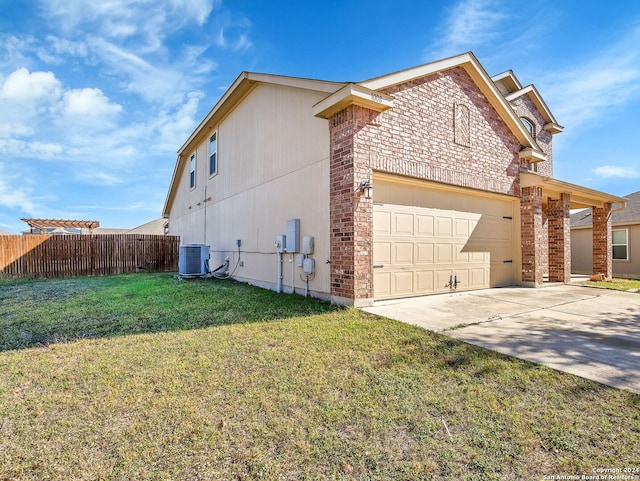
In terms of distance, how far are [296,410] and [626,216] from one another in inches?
714

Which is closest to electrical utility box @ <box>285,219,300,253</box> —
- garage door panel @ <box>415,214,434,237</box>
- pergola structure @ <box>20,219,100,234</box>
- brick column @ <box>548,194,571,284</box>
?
garage door panel @ <box>415,214,434,237</box>

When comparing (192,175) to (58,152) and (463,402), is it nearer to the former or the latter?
(58,152)

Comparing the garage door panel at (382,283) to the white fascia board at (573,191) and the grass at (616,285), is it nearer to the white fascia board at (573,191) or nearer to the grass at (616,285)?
the white fascia board at (573,191)

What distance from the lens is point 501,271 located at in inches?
336

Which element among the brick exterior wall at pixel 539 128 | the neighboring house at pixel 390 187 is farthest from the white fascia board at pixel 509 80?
the neighboring house at pixel 390 187

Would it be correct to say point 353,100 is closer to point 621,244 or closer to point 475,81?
point 475,81

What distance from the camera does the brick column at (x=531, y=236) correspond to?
835 cm

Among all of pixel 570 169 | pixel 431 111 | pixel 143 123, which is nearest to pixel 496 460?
pixel 431 111

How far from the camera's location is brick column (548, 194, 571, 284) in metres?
9.45

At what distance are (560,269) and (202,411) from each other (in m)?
10.8

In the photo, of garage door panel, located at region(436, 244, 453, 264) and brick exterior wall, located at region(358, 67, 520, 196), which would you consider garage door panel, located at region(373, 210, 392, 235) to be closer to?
brick exterior wall, located at region(358, 67, 520, 196)

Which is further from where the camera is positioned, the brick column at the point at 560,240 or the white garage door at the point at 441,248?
the brick column at the point at 560,240

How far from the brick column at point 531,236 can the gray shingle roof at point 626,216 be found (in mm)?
8773

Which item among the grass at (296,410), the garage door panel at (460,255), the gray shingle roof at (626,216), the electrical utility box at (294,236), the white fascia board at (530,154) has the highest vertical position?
the white fascia board at (530,154)
